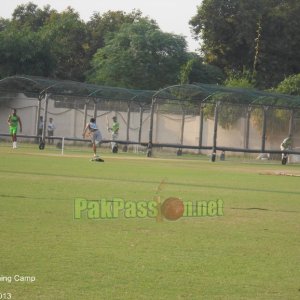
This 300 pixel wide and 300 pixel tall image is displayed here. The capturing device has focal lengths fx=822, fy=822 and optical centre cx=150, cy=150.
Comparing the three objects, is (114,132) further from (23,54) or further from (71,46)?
(71,46)

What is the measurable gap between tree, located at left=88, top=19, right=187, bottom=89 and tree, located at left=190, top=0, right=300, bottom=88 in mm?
2549

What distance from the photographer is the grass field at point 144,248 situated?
25.6 ft

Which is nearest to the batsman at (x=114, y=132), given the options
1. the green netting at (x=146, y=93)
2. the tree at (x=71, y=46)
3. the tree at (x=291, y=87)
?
the green netting at (x=146, y=93)

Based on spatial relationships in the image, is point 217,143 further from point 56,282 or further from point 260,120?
point 56,282

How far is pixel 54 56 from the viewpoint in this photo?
191ft

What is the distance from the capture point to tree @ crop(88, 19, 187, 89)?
193 feet

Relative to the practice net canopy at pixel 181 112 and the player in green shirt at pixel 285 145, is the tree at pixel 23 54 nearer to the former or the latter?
the practice net canopy at pixel 181 112

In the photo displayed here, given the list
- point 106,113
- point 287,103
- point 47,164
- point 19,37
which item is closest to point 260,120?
point 287,103

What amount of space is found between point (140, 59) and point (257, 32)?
9.07m

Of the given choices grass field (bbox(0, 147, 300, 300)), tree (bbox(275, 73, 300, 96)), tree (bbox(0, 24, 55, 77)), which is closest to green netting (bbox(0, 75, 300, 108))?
tree (bbox(275, 73, 300, 96))

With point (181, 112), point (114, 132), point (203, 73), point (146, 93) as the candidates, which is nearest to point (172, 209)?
point (181, 112)

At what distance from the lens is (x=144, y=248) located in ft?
32.4

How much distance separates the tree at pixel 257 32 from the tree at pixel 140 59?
8.36ft

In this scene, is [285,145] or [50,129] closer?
[285,145]
